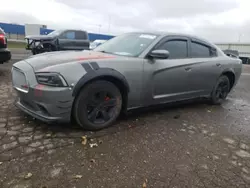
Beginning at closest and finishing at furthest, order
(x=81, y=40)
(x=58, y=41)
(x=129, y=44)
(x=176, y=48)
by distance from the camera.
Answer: (x=129, y=44)
(x=176, y=48)
(x=58, y=41)
(x=81, y=40)

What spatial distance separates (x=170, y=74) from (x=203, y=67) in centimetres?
99

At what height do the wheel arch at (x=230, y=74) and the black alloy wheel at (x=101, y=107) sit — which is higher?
the wheel arch at (x=230, y=74)

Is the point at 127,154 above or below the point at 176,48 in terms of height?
below

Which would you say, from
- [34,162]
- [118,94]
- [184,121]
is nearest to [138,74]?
[118,94]

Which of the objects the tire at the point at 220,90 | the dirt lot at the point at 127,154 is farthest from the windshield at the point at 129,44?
the tire at the point at 220,90

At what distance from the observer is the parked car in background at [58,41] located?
10102mm

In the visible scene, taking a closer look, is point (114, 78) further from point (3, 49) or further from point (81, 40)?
point (81, 40)

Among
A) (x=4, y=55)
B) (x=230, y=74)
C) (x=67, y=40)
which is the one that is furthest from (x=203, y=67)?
(x=67, y=40)

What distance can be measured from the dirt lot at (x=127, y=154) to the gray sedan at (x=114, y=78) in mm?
286

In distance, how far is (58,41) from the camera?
10.9m

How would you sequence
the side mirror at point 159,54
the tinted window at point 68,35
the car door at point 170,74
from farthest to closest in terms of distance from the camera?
1. the tinted window at point 68,35
2. the car door at point 170,74
3. the side mirror at point 159,54

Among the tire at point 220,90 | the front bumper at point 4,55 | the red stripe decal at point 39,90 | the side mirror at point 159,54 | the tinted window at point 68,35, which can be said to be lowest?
the tire at point 220,90

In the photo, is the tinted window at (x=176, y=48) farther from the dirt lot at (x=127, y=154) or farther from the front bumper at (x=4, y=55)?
the front bumper at (x=4, y=55)

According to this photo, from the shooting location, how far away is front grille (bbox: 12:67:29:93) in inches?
111
